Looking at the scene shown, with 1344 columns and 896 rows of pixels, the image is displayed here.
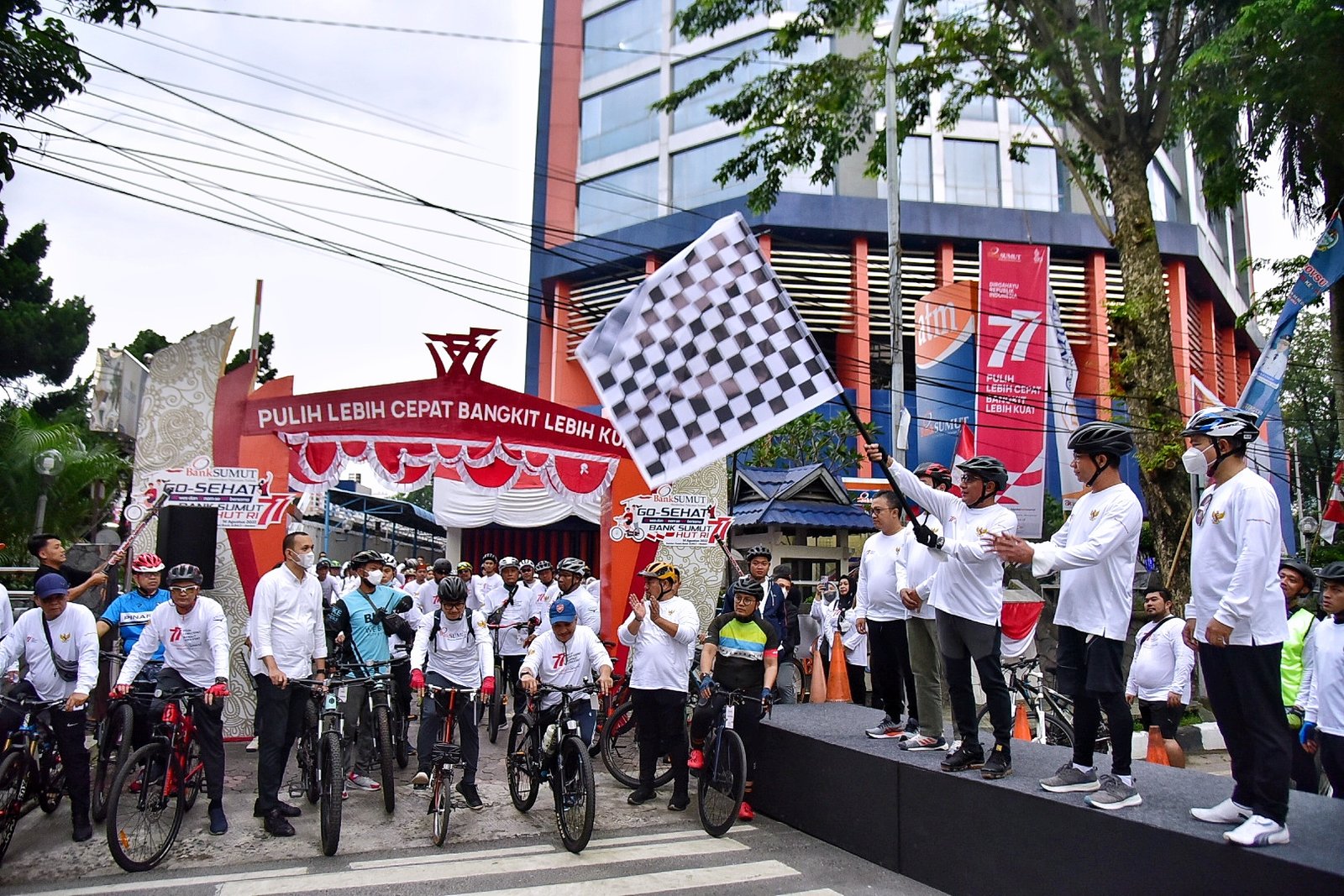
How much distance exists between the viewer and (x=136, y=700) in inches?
303

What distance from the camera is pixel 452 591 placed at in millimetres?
8109

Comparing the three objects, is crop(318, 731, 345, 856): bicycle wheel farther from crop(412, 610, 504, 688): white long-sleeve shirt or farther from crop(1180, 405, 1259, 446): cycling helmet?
crop(1180, 405, 1259, 446): cycling helmet

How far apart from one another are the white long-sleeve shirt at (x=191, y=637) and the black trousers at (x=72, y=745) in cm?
56

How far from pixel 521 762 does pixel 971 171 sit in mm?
32585

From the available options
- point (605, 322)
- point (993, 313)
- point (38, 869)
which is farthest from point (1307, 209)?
point (38, 869)

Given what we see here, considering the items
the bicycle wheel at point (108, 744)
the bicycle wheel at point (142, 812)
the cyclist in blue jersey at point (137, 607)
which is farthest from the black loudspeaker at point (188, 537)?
the bicycle wheel at point (142, 812)

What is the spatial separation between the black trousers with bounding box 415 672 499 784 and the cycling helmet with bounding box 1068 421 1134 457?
5096 millimetres

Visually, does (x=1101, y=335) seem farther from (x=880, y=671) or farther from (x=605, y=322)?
(x=605, y=322)

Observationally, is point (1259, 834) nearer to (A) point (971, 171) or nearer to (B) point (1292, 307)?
(B) point (1292, 307)

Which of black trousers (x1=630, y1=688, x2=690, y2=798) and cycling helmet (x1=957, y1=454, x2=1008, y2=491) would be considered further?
black trousers (x1=630, y1=688, x2=690, y2=798)

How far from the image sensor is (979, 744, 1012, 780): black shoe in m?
5.57

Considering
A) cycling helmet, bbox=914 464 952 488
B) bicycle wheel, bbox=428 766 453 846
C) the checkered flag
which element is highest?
the checkered flag

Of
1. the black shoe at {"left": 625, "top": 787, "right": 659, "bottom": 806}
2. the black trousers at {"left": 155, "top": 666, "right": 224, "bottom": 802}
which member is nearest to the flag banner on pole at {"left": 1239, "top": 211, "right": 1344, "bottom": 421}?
the black shoe at {"left": 625, "top": 787, "right": 659, "bottom": 806}

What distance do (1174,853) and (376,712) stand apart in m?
6.05
